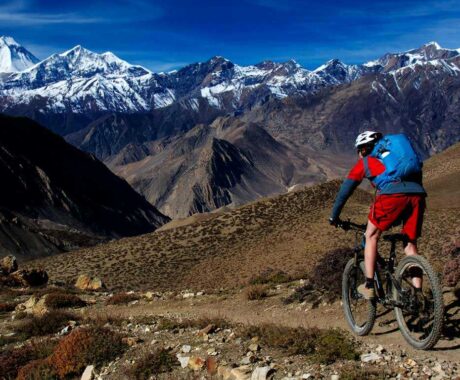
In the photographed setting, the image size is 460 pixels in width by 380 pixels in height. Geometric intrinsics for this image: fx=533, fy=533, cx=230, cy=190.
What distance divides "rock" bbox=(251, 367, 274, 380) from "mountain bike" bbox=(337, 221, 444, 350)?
241 centimetres

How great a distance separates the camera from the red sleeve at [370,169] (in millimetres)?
8898

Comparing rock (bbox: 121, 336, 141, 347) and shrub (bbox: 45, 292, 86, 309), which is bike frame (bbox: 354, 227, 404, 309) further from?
shrub (bbox: 45, 292, 86, 309)

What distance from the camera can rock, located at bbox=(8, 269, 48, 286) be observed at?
2705 centimetres

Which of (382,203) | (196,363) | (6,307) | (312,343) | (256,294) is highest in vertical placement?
(382,203)

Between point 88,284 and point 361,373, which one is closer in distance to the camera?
point 361,373

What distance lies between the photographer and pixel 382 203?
29.0 ft

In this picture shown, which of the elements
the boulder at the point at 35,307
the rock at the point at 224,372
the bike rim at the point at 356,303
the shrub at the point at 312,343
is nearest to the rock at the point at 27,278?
the boulder at the point at 35,307

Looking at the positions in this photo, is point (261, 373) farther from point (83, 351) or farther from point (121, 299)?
point (121, 299)

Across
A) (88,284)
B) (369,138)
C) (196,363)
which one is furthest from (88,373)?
(88,284)

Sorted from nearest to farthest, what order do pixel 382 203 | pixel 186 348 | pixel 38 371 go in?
pixel 382 203 < pixel 38 371 < pixel 186 348

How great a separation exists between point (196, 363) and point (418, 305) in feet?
12.7

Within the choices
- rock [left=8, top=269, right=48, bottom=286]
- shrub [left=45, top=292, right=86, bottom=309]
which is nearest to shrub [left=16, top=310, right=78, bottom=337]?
shrub [left=45, top=292, right=86, bottom=309]

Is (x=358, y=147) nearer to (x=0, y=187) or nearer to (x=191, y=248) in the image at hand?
(x=191, y=248)

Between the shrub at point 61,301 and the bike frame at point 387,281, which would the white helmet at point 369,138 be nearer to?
the bike frame at point 387,281
